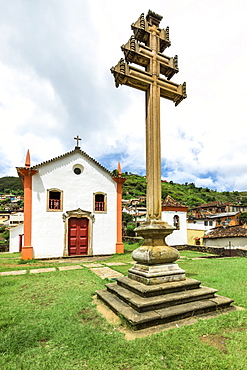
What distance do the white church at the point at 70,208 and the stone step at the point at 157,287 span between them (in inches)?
350

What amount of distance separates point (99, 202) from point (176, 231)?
7.13 meters

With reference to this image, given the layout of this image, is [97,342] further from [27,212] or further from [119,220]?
[119,220]

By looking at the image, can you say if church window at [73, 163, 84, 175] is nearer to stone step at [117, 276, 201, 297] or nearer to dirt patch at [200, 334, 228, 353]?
stone step at [117, 276, 201, 297]

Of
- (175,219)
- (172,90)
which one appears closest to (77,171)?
(175,219)

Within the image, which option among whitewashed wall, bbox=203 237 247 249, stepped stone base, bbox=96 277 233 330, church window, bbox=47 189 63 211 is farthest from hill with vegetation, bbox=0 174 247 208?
stepped stone base, bbox=96 277 233 330

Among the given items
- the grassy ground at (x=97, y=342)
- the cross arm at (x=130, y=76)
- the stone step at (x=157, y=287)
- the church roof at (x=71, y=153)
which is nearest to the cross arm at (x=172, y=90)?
the cross arm at (x=130, y=76)

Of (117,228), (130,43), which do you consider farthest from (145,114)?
(117,228)

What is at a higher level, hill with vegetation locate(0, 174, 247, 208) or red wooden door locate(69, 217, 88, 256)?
hill with vegetation locate(0, 174, 247, 208)

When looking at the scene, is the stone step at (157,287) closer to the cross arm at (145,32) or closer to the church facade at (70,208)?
the cross arm at (145,32)

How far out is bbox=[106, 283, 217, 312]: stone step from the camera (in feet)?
10.3

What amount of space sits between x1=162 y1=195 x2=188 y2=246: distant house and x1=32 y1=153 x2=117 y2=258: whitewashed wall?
4969 millimetres

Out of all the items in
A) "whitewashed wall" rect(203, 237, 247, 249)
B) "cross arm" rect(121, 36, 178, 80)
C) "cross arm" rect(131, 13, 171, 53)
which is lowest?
"whitewashed wall" rect(203, 237, 247, 249)

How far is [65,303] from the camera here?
4.02m

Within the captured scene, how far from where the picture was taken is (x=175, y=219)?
673 inches
